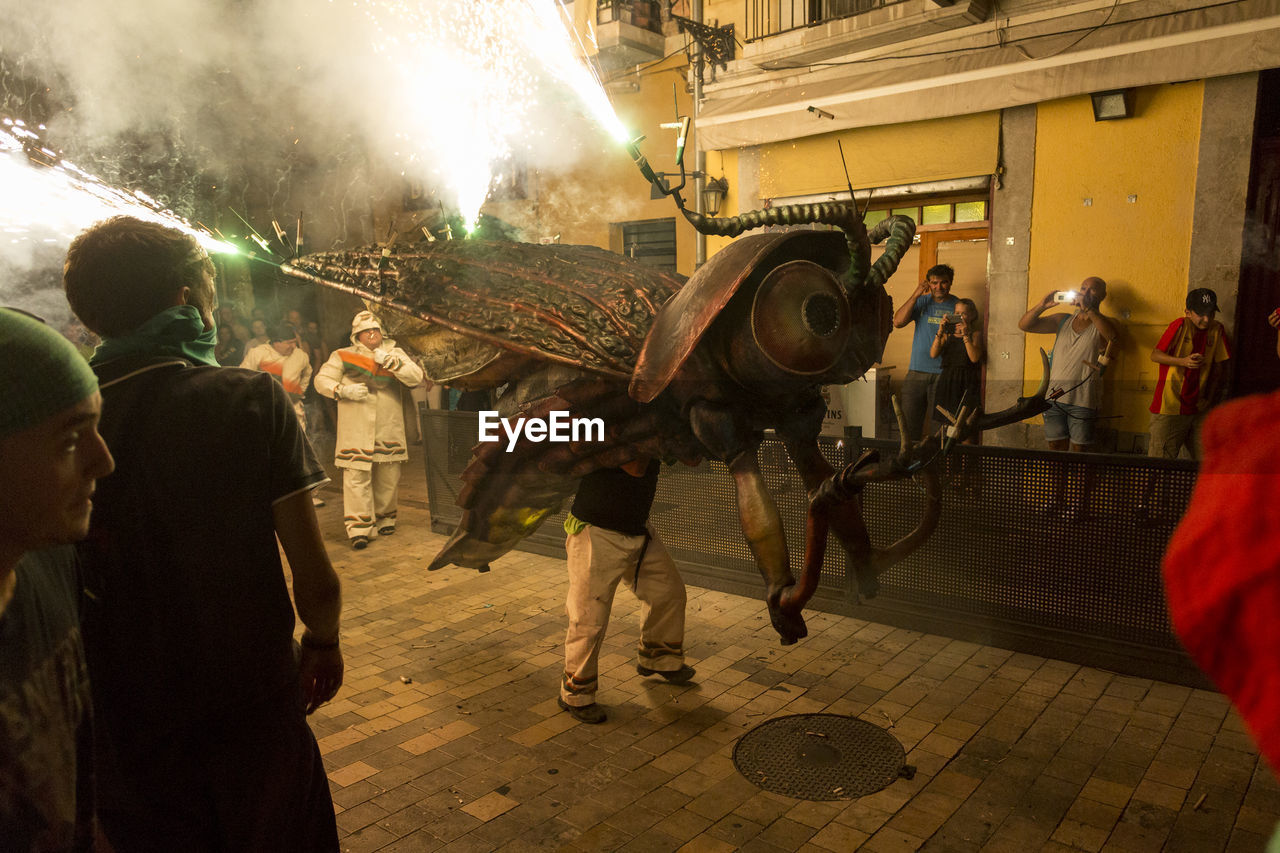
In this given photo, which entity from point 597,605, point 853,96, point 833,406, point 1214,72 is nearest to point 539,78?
point 853,96

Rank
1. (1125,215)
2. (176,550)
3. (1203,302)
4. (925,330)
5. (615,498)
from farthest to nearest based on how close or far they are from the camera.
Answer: (1125,215)
(925,330)
(1203,302)
(615,498)
(176,550)

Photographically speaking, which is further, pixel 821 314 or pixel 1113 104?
pixel 1113 104

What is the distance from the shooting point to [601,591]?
4012mm

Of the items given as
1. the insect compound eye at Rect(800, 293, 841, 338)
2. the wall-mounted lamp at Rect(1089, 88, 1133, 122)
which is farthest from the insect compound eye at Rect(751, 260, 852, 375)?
the wall-mounted lamp at Rect(1089, 88, 1133, 122)

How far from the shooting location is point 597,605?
13.2 feet

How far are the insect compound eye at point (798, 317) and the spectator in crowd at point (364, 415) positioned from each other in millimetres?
4969

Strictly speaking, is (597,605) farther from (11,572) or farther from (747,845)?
(11,572)

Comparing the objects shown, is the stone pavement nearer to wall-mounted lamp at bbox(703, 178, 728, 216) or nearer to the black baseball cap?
the black baseball cap

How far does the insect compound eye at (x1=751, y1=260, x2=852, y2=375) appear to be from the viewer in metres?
2.38

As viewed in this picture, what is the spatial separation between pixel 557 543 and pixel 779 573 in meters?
4.15

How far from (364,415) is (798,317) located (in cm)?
556

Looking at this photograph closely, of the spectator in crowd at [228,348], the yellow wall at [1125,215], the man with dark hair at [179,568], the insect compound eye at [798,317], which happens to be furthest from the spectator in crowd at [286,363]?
the yellow wall at [1125,215]

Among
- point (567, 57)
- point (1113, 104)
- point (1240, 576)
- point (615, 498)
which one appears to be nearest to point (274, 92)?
point (567, 57)

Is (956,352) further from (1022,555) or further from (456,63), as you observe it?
(456,63)
